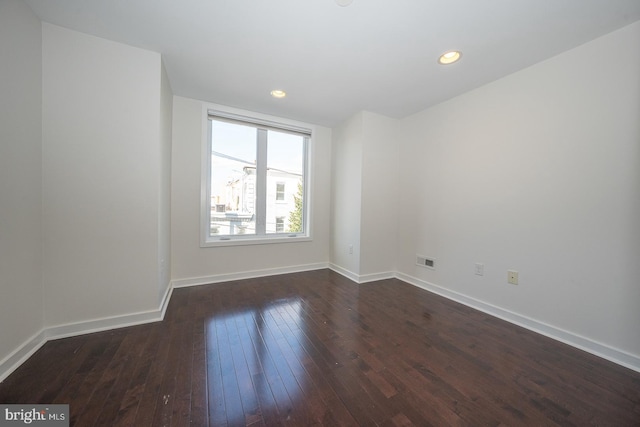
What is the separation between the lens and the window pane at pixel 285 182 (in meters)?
3.48

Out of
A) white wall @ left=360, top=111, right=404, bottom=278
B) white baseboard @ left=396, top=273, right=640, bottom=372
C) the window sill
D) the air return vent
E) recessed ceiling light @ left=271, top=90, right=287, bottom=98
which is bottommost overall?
white baseboard @ left=396, top=273, right=640, bottom=372

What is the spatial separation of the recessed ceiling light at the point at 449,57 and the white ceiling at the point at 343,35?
6 centimetres

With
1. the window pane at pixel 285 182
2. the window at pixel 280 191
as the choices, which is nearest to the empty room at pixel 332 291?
the window pane at pixel 285 182

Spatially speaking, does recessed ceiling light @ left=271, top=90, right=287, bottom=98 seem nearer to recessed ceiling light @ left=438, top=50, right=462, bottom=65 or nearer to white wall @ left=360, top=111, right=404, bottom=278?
white wall @ left=360, top=111, right=404, bottom=278

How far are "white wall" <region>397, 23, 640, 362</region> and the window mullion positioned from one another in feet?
7.85

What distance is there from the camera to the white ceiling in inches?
58.4

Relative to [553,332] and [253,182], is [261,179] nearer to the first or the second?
[253,182]

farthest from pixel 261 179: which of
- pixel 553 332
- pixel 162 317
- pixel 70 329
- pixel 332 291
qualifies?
pixel 553 332

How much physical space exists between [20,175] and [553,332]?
412 cm

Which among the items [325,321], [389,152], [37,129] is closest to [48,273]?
[37,129]

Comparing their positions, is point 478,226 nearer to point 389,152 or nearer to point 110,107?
point 389,152

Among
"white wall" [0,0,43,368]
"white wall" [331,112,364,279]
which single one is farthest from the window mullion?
"white wall" [0,0,43,368]

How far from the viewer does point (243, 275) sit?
3.21 m

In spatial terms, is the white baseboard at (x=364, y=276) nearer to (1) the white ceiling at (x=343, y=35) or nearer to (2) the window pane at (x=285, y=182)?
(2) the window pane at (x=285, y=182)
